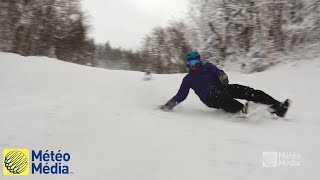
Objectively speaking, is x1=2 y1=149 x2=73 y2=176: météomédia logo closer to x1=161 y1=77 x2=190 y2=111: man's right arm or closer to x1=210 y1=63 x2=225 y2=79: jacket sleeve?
x1=161 y1=77 x2=190 y2=111: man's right arm

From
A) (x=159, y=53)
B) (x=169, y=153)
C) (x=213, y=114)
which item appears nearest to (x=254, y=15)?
(x=213, y=114)

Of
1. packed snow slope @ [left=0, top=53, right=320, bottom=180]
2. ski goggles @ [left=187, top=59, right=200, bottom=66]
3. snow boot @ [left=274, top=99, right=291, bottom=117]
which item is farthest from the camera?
ski goggles @ [left=187, top=59, right=200, bottom=66]

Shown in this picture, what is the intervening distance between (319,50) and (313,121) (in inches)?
124

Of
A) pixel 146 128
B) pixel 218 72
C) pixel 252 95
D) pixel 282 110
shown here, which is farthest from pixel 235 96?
pixel 146 128

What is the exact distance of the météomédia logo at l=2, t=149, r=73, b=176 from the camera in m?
2.80

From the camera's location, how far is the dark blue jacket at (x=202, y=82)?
487 cm

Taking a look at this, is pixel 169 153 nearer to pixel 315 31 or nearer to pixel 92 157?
pixel 92 157

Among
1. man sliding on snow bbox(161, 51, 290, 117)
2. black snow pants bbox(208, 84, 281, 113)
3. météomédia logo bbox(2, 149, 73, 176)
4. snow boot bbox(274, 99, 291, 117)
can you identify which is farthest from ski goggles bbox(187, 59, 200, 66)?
météomédia logo bbox(2, 149, 73, 176)

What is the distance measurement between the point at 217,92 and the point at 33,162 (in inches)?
102

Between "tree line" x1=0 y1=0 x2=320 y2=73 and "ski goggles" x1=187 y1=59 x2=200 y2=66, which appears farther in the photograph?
"tree line" x1=0 y1=0 x2=320 y2=73

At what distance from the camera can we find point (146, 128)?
145 inches

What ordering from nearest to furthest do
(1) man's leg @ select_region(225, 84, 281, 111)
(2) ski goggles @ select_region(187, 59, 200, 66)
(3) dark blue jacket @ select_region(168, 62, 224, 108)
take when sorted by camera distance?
(1) man's leg @ select_region(225, 84, 281, 111) < (3) dark blue jacket @ select_region(168, 62, 224, 108) < (2) ski goggles @ select_region(187, 59, 200, 66)

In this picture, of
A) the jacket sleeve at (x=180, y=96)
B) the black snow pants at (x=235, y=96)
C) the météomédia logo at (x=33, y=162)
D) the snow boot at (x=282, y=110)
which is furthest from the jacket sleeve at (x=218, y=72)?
the météomédia logo at (x=33, y=162)

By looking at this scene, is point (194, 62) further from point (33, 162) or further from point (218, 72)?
point (33, 162)
